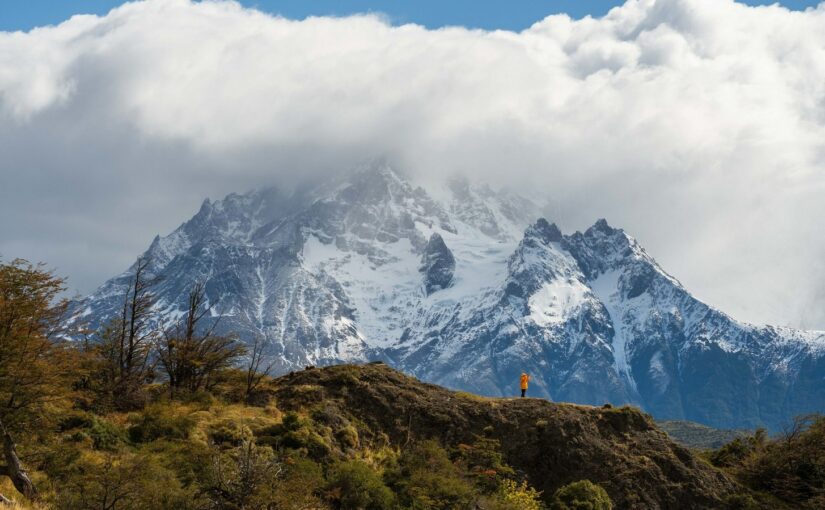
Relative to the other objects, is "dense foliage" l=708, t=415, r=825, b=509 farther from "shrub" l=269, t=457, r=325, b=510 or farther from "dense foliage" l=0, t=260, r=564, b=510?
"shrub" l=269, t=457, r=325, b=510

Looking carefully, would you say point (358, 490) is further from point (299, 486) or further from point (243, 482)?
point (243, 482)

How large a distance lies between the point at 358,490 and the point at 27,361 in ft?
65.7

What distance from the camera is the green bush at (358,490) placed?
52.7 meters

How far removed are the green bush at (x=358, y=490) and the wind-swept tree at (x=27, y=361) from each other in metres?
16.5

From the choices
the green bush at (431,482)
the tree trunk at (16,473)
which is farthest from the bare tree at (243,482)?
the green bush at (431,482)

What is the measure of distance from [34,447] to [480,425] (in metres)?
31.7

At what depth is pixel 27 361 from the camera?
47.8m

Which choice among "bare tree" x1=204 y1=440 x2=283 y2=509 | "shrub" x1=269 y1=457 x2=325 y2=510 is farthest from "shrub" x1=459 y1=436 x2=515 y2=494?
"bare tree" x1=204 y1=440 x2=283 y2=509

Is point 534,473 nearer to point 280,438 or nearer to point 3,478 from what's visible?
point 280,438

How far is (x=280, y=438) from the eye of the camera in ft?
188

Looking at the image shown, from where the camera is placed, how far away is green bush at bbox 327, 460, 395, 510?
52.7m

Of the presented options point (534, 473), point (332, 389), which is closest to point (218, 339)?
point (332, 389)

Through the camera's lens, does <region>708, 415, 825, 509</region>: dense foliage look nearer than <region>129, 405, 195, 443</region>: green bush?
No

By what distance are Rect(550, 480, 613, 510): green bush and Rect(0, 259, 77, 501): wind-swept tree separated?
31.9 m
